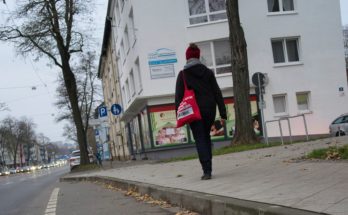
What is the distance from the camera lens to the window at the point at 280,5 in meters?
28.3

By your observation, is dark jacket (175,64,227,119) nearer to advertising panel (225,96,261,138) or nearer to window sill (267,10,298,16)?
advertising panel (225,96,261,138)

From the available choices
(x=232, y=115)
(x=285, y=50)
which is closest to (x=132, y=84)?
(x=232, y=115)

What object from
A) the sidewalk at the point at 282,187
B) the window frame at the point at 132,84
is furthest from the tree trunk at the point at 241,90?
the window frame at the point at 132,84

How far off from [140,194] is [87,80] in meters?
47.9

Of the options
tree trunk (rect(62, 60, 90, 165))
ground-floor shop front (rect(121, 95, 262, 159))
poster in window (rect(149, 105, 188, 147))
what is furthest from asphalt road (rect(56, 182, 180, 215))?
tree trunk (rect(62, 60, 90, 165))

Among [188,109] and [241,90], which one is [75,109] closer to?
[241,90]

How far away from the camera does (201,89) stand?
771cm

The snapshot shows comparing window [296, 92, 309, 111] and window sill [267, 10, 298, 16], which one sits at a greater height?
window sill [267, 10, 298, 16]

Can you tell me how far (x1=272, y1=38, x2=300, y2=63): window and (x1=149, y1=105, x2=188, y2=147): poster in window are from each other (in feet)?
21.8

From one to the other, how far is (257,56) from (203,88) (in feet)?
67.0

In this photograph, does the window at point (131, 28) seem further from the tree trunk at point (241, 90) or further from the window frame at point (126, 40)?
the tree trunk at point (241, 90)

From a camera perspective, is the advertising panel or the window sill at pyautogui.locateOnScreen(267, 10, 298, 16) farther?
the window sill at pyautogui.locateOnScreen(267, 10, 298, 16)

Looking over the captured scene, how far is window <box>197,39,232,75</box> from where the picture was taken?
27.5m

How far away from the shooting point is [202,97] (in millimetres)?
7711
